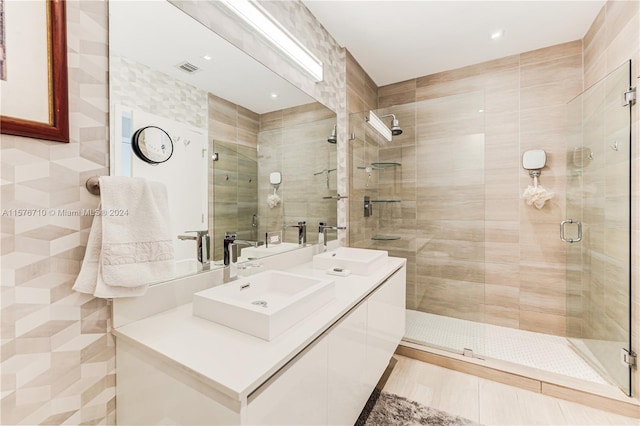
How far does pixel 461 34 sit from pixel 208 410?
111 inches

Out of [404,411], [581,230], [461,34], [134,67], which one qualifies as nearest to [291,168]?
[134,67]

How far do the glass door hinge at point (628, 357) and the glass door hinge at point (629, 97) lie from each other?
4.70 ft

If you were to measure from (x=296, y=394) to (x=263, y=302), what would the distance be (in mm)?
457

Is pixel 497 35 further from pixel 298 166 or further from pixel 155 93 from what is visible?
pixel 155 93

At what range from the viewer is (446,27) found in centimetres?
212

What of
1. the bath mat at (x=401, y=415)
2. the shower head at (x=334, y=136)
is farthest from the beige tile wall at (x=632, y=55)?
the shower head at (x=334, y=136)

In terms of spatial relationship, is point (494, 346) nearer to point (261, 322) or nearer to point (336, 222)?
point (336, 222)

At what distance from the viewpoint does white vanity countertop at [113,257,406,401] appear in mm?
670

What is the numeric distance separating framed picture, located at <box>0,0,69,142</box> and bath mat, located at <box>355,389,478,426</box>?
6.05ft

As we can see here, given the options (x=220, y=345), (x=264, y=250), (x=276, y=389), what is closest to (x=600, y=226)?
(x=264, y=250)

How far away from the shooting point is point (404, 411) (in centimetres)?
160

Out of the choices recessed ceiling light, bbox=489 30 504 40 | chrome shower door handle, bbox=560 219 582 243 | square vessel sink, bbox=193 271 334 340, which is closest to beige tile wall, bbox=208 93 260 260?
square vessel sink, bbox=193 271 334 340

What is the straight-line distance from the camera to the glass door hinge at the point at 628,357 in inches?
61.5

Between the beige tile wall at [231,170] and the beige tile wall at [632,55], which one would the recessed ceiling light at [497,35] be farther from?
the beige tile wall at [231,170]
